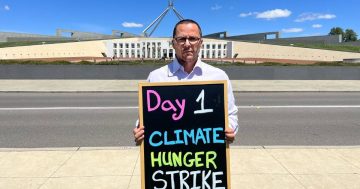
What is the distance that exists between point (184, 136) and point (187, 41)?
74cm

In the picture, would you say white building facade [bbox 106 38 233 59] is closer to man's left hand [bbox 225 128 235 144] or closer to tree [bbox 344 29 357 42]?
man's left hand [bbox 225 128 235 144]

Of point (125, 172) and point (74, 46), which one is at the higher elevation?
point (74, 46)

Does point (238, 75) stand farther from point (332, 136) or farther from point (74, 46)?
point (74, 46)

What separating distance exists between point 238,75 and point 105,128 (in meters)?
16.3

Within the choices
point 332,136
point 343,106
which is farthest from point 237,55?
point 332,136

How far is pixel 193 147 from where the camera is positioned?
2623 millimetres

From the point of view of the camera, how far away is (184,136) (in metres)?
2.62

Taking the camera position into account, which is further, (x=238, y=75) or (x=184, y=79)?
(x=238, y=75)

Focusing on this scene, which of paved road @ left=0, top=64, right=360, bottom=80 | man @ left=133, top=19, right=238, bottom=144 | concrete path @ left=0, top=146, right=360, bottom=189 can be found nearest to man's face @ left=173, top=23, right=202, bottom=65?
man @ left=133, top=19, right=238, bottom=144

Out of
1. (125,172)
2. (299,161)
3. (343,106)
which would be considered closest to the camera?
(125,172)

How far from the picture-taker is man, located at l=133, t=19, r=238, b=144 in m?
2.45

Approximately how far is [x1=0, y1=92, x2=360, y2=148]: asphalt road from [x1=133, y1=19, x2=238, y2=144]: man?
4.26m

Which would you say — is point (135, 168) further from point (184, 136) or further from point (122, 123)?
point (122, 123)

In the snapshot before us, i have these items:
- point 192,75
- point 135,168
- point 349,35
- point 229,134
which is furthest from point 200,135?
point 349,35
